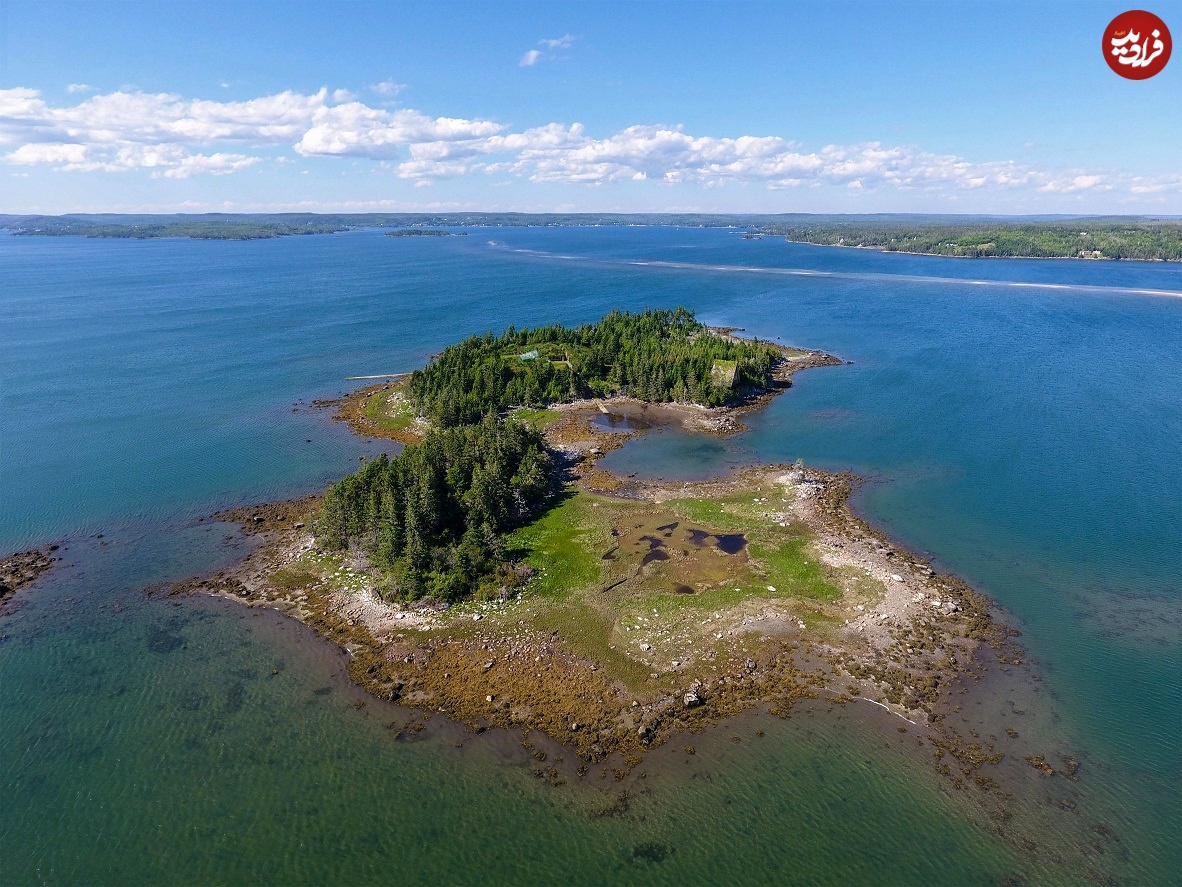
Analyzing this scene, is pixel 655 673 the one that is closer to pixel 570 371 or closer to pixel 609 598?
pixel 609 598

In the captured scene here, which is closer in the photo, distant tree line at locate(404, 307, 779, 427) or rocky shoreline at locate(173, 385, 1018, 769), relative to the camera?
rocky shoreline at locate(173, 385, 1018, 769)

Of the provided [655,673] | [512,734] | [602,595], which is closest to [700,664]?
[655,673]

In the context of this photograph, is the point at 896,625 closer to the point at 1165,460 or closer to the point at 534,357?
the point at 1165,460

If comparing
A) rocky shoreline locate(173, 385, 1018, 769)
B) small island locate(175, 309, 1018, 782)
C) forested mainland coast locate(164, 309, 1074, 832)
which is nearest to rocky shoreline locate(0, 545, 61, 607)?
forested mainland coast locate(164, 309, 1074, 832)

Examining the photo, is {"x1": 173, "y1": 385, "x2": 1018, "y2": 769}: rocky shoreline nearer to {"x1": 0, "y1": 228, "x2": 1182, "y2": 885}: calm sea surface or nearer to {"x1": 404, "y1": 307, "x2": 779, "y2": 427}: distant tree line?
{"x1": 0, "y1": 228, "x2": 1182, "y2": 885}: calm sea surface

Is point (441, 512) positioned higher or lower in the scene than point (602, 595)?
higher

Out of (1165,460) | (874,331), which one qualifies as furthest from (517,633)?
(874,331)

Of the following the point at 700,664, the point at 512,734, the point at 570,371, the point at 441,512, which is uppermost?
the point at 570,371
